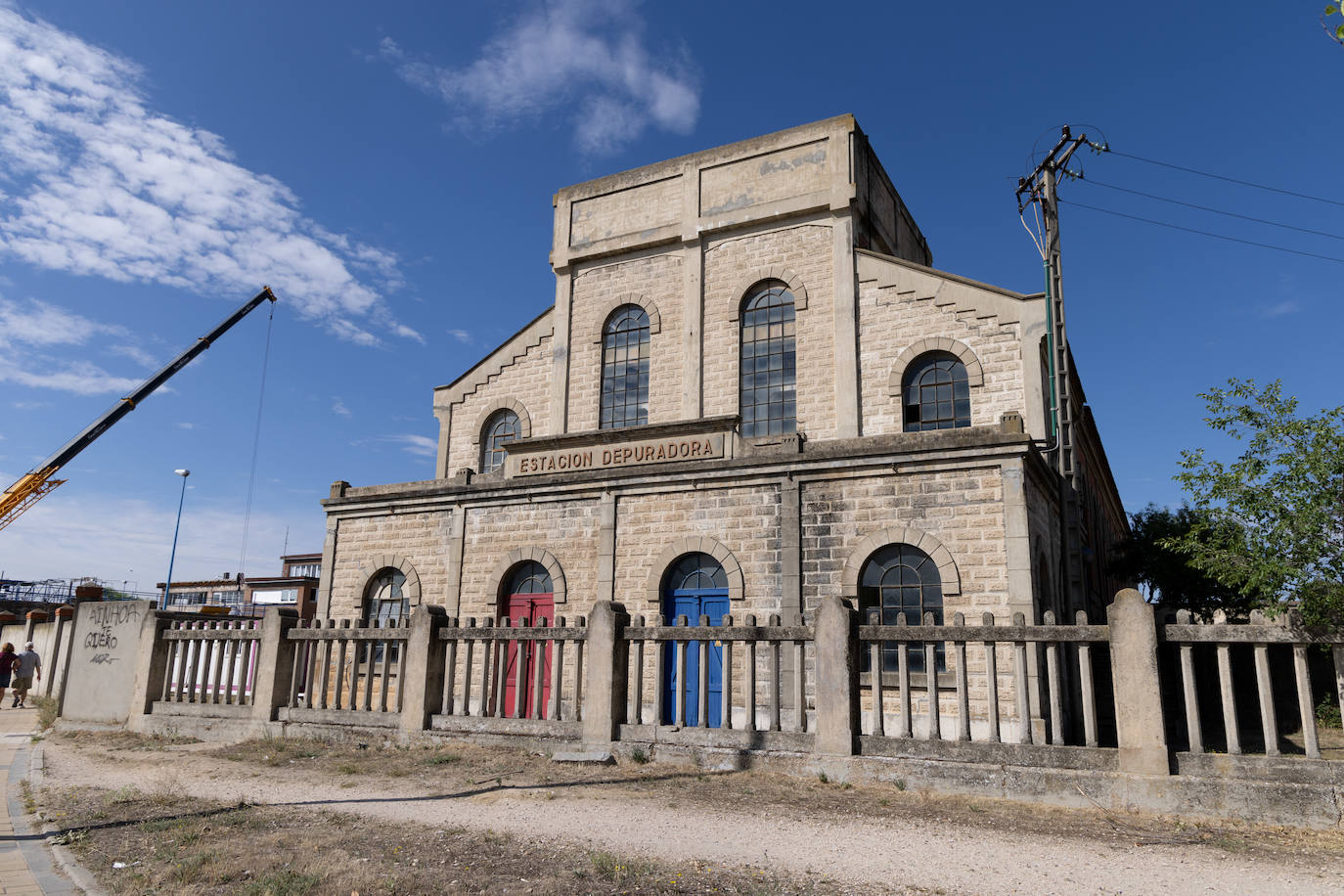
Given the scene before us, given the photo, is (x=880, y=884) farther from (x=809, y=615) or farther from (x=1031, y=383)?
(x=1031, y=383)

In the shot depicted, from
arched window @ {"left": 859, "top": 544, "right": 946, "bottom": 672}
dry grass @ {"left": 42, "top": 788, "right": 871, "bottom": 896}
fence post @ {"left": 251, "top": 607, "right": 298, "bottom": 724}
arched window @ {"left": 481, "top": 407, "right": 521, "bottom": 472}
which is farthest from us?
arched window @ {"left": 481, "top": 407, "right": 521, "bottom": 472}

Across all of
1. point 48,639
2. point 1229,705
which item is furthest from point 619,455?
point 48,639

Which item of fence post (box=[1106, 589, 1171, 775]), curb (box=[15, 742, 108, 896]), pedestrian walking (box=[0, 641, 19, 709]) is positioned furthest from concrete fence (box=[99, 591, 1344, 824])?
pedestrian walking (box=[0, 641, 19, 709])

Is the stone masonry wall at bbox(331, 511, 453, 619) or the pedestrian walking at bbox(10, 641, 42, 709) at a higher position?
the stone masonry wall at bbox(331, 511, 453, 619)

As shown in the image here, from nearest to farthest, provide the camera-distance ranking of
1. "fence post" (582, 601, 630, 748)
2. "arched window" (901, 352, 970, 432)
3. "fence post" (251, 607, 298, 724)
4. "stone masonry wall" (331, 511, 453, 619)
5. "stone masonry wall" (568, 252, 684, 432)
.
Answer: "fence post" (582, 601, 630, 748), "fence post" (251, 607, 298, 724), "arched window" (901, 352, 970, 432), "stone masonry wall" (331, 511, 453, 619), "stone masonry wall" (568, 252, 684, 432)

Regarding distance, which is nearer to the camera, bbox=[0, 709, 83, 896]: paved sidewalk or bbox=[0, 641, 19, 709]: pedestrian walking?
bbox=[0, 709, 83, 896]: paved sidewalk

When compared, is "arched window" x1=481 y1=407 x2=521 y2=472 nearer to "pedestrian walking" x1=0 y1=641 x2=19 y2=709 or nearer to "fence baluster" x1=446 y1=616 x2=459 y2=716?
"fence baluster" x1=446 y1=616 x2=459 y2=716

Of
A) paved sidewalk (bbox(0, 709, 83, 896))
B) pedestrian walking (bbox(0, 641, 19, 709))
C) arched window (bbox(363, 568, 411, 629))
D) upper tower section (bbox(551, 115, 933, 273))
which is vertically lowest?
paved sidewalk (bbox(0, 709, 83, 896))

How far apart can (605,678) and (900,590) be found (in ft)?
16.2

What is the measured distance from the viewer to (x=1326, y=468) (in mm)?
8273

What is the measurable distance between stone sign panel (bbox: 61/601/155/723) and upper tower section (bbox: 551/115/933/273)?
1144cm

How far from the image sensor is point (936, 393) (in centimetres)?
1645

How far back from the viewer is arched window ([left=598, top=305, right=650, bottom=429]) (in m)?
19.2

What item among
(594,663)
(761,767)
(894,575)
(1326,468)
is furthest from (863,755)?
(1326,468)
